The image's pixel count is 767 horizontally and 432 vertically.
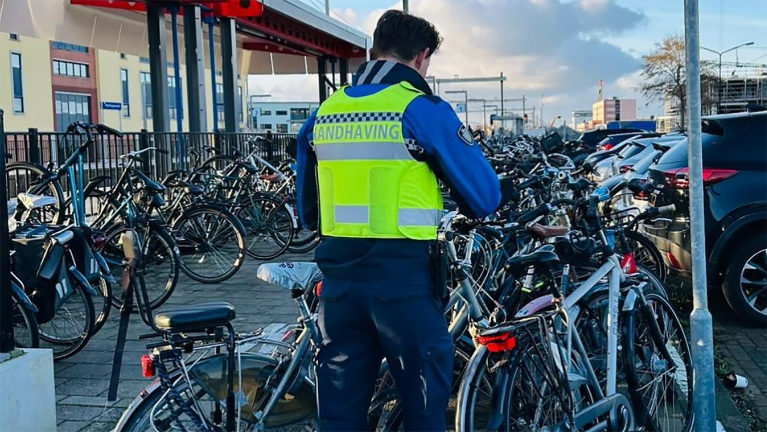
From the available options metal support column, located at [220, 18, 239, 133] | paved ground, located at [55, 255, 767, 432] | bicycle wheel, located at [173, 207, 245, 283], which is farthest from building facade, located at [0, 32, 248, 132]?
Result: paved ground, located at [55, 255, 767, 432]

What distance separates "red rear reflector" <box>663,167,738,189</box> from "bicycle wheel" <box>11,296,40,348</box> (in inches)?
198

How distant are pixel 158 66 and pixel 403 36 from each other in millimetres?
14731

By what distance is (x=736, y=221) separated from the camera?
621 cm

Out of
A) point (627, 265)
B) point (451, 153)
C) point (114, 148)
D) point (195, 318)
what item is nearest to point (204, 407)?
point (195, 318)

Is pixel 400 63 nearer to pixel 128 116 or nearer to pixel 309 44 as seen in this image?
pixel 309 44

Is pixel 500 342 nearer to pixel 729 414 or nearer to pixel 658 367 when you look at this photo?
pixel 658 367

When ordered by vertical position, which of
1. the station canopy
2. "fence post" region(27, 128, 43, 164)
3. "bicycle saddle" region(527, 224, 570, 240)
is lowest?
"bicycle saddle" region(527, 224, 570, 240)

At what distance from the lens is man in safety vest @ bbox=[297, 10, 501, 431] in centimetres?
248

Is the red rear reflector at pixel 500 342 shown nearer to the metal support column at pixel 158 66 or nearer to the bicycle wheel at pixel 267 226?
the bicycle wheel at pixel 267 226

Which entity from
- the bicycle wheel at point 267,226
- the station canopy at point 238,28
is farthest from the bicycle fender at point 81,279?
the station canopy at point 238,28

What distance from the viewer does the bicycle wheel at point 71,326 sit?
527 cm

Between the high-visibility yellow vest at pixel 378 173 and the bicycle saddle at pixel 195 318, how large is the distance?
58cm

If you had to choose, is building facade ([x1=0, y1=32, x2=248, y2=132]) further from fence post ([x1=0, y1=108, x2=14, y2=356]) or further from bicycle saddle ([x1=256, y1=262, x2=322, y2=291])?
bicycle saddle ([x1=256, y1=262, x2=322, y2=291])

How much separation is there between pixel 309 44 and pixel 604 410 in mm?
23331
